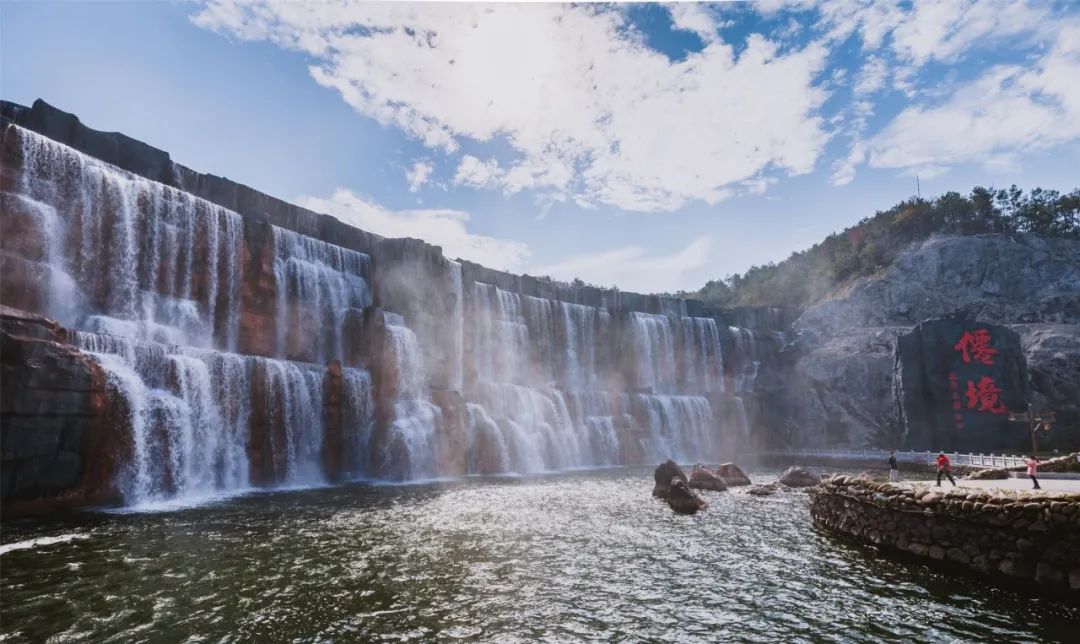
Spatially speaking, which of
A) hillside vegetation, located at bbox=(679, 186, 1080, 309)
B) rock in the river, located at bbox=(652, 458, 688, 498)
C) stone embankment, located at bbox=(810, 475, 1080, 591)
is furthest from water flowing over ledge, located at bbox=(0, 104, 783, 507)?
hillside vegetation, located at bbox=(679, 186, 1080, 309)

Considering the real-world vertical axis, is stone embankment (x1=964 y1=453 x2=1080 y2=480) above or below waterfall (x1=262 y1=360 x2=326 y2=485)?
below

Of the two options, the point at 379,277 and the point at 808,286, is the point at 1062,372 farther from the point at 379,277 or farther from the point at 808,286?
the point at 379,277

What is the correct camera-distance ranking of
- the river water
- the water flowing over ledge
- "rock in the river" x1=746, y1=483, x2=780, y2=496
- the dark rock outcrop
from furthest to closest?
"rock in the river" x1=746, y1=483, x2=780, y2=496 → the water flowing over ledge → the dark rock outcrop → the river water

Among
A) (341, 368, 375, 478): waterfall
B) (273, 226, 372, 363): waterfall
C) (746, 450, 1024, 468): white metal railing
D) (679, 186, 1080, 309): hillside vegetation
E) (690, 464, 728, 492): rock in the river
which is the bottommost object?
(746, 450, 1024, 468): white metal railing

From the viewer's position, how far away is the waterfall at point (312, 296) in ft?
142

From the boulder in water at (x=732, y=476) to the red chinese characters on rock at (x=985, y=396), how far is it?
32654 mm

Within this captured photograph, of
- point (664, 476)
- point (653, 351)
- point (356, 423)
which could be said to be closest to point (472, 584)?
point (664, 476)

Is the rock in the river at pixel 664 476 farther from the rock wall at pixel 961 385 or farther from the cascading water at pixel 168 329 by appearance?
the rock wall at pixel 961 385

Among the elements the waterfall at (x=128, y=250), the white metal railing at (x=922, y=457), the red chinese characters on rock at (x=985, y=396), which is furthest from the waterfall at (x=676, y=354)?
the waterfall at (x=128, y=250)

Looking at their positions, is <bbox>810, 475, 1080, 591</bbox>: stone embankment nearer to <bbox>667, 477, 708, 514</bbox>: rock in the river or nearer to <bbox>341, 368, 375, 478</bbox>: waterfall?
<bbox>667, 477, 708, 514</bbox>: rock in the river

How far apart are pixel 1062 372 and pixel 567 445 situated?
5456 cm

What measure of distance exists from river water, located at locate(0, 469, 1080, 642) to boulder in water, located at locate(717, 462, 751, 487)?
13.4m

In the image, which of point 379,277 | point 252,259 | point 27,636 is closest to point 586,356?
point 379,277

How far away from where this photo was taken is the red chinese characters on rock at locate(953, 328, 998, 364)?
5488 cm
